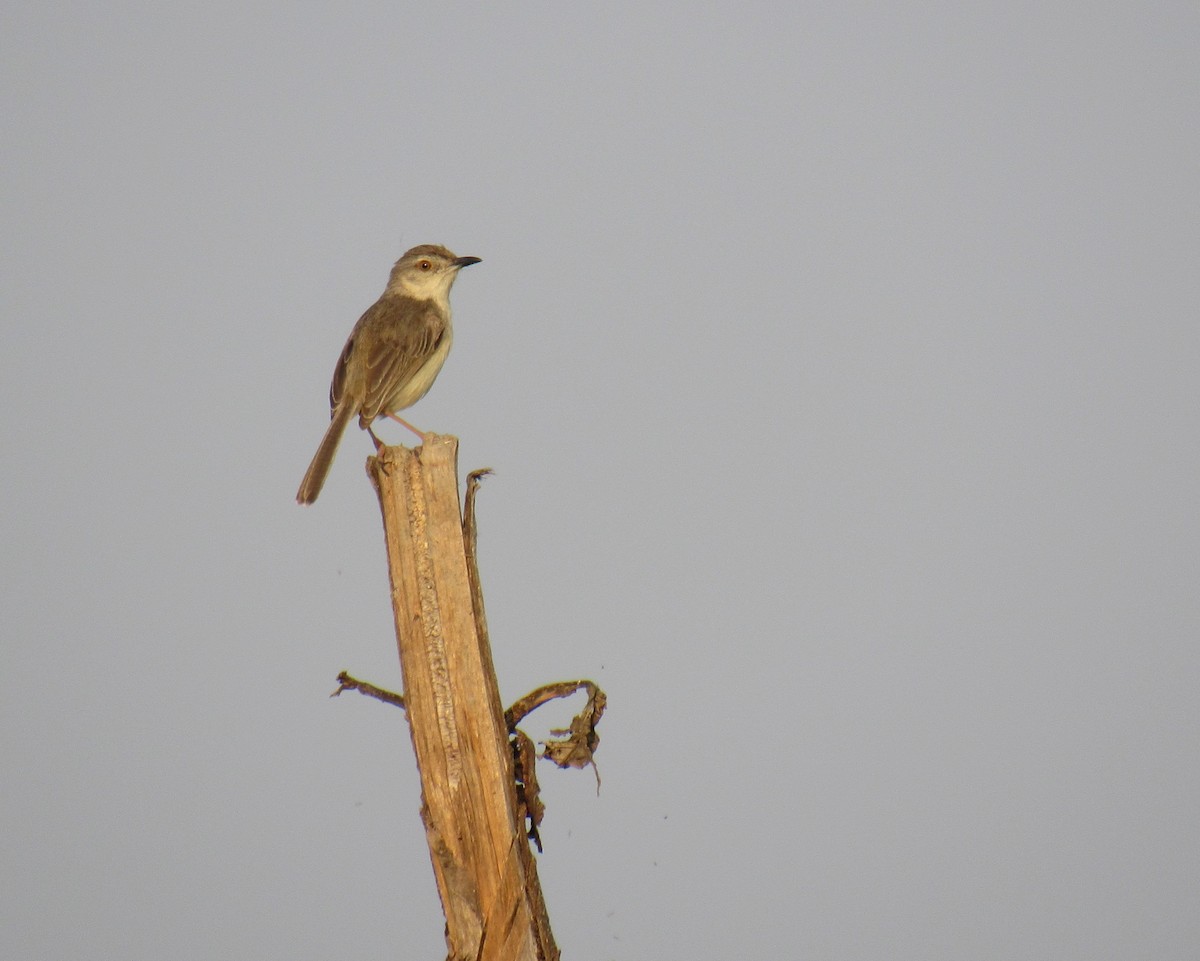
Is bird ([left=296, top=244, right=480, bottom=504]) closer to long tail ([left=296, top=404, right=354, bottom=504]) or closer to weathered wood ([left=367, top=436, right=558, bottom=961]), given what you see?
long tail ([left=296, top=404, right=354, bottom=504])

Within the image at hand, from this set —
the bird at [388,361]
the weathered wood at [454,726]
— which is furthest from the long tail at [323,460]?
the weathered wood at [454,726]

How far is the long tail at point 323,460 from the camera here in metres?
8.82

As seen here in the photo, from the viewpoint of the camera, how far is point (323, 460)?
9.06m

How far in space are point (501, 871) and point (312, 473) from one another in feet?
11.7

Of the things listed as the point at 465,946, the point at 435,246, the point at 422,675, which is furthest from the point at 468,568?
the point at 435,246

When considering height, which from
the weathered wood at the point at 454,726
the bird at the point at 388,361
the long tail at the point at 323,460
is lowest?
the weathered wood at the point at 454,726

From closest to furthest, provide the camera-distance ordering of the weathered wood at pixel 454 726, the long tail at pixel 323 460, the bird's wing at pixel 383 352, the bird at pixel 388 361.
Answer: the weathered wood at pixel 454 726, the long tail at pixel 323 460, the bird at pixel 388 361, the bird's wing at pixel 383 352

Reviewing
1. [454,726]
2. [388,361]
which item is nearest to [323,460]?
[388,361]

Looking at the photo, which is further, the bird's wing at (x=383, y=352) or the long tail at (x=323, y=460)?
the bird's wing at (x=383, y=352)

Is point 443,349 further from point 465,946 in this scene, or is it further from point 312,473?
point 465,946

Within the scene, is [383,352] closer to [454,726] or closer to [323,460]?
[323,460]

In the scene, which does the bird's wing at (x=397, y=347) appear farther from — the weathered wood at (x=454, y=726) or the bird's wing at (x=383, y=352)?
the weathered wood at (x=454, y=726)

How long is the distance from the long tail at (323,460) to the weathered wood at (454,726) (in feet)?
6.39

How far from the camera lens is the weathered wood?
6316mm
